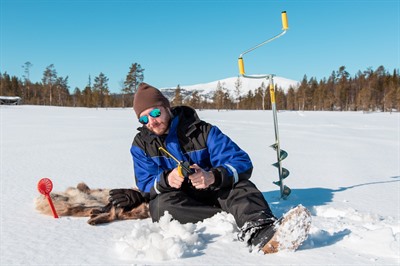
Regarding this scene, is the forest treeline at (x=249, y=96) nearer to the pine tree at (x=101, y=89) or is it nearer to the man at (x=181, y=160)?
the pine tree at (x=101, y=89)

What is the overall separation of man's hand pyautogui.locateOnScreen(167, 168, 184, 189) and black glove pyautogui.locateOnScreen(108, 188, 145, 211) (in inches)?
24.1

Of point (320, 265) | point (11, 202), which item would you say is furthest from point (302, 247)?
point (11, 202)

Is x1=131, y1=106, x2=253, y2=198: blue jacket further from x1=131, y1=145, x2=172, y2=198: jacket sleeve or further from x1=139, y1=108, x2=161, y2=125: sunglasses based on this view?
x1=139, y1=108, x2=161, y2=125: sunglasses

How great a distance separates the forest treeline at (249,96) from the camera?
57431 millimetres

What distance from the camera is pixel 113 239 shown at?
2.30 m

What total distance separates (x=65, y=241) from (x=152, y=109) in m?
1.25

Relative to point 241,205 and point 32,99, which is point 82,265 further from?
point 32,99

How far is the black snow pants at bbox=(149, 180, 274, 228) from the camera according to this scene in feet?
7.83

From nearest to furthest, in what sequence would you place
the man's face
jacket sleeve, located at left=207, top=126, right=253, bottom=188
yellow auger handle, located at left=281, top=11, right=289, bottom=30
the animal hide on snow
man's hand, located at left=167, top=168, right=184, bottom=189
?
1. man's hand, located at left=167, top=168, right=184, bottom=189
2. jacket sleeve, located at left=207, top=126, right=253, bottom=188
3. the animal hide on snow
4. the man's face
5. yellow auger handle, located at left=281, top=11, right=289, bottom=30

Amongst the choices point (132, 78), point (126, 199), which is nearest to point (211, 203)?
point (126, 199)

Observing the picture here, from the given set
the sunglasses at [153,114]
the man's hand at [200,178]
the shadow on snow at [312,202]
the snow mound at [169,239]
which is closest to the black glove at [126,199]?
the snow mound at [169,239]

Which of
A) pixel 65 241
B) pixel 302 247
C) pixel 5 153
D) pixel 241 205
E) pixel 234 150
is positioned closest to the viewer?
pixel 302 247

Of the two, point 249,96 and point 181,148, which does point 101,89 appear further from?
point 181,148

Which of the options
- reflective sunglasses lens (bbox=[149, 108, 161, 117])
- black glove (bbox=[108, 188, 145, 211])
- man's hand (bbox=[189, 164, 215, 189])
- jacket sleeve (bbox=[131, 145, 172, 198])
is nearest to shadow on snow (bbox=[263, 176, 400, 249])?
man's hand (bbox=[189, 164, 215, 189])
